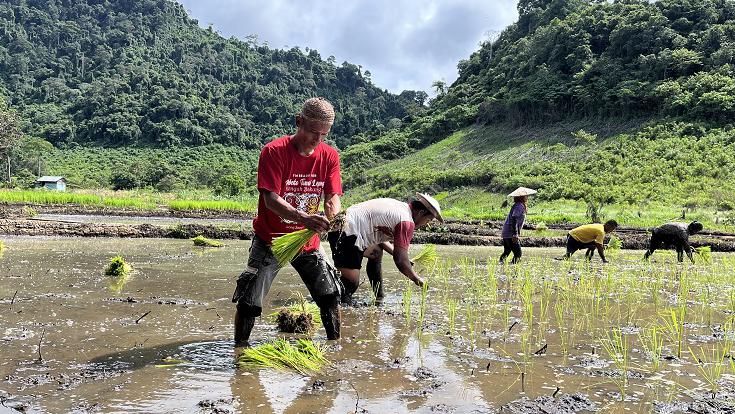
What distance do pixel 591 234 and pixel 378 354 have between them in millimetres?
7429

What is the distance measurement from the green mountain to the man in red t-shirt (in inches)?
896

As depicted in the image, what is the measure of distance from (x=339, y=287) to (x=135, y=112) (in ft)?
299

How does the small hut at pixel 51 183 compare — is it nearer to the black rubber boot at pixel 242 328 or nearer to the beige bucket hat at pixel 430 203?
the beige bucket hat at pixel 430 203

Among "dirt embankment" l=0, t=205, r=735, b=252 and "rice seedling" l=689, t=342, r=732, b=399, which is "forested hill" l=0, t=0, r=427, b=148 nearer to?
"dirt embankment" l=0, t=205, r=735, b=252

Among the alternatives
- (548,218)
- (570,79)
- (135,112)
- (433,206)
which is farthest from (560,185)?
(135,112)

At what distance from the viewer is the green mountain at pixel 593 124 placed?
30.8 meters

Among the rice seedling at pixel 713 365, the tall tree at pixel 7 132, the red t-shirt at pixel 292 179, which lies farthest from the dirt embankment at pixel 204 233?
the tall tree at pixel 7 132

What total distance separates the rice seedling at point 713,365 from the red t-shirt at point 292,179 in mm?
2654

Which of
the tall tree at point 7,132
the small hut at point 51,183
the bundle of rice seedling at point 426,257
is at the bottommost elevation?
the bundle of rice seedling at point 426,257

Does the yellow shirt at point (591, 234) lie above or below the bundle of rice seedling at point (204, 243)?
above

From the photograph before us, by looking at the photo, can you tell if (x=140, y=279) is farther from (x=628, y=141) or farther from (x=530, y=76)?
(x=530, y=76)

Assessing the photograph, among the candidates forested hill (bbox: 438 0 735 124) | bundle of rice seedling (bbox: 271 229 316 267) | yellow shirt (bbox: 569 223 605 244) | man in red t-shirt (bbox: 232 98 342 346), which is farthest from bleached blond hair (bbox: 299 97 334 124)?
forested hill (bbox: 438 0 735 124)

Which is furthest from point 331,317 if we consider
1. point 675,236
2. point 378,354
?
point 675,236

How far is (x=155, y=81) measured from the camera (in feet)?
320
